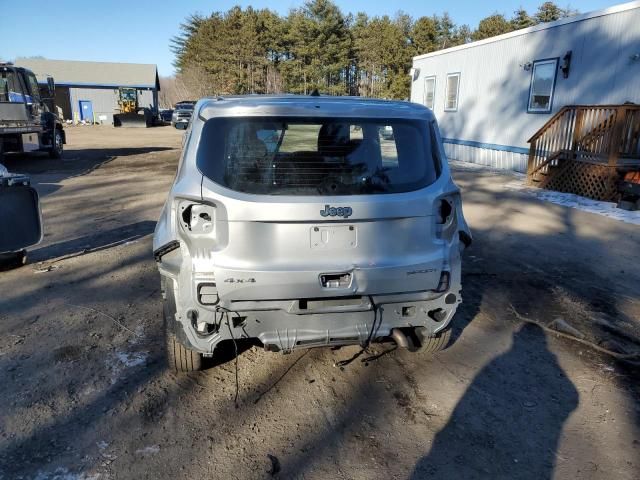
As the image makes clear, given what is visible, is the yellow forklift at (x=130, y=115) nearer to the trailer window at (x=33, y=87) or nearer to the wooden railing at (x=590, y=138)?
the trailer window at (x=33, y=87)

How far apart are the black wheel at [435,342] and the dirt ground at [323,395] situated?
0.09 meters

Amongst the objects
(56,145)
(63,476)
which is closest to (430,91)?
(56,145)

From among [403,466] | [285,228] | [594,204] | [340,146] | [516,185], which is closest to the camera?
[403,466]

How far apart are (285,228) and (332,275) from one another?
401 millimetres

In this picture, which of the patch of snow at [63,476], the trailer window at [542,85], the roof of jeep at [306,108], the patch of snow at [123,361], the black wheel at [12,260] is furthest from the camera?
the trailer window at [542,85]

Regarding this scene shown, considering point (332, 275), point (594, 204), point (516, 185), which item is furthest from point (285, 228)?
point (516, 185)

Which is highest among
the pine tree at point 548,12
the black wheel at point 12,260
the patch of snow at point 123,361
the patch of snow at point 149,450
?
the pine tree at point 548,12

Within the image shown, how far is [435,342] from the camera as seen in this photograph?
12.2 feet

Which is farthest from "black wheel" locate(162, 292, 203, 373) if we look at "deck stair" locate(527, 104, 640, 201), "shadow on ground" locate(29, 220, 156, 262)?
"deck stair" locate(527, 104, 640, 201)

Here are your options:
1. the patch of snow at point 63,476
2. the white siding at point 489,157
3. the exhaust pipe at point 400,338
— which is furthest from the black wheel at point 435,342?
the white siding at point 489,157

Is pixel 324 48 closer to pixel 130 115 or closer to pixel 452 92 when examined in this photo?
pixel 130 115

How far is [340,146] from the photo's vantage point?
3.13m

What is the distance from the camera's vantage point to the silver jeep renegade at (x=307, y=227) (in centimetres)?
282

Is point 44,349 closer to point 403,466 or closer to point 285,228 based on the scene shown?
point 285,228
